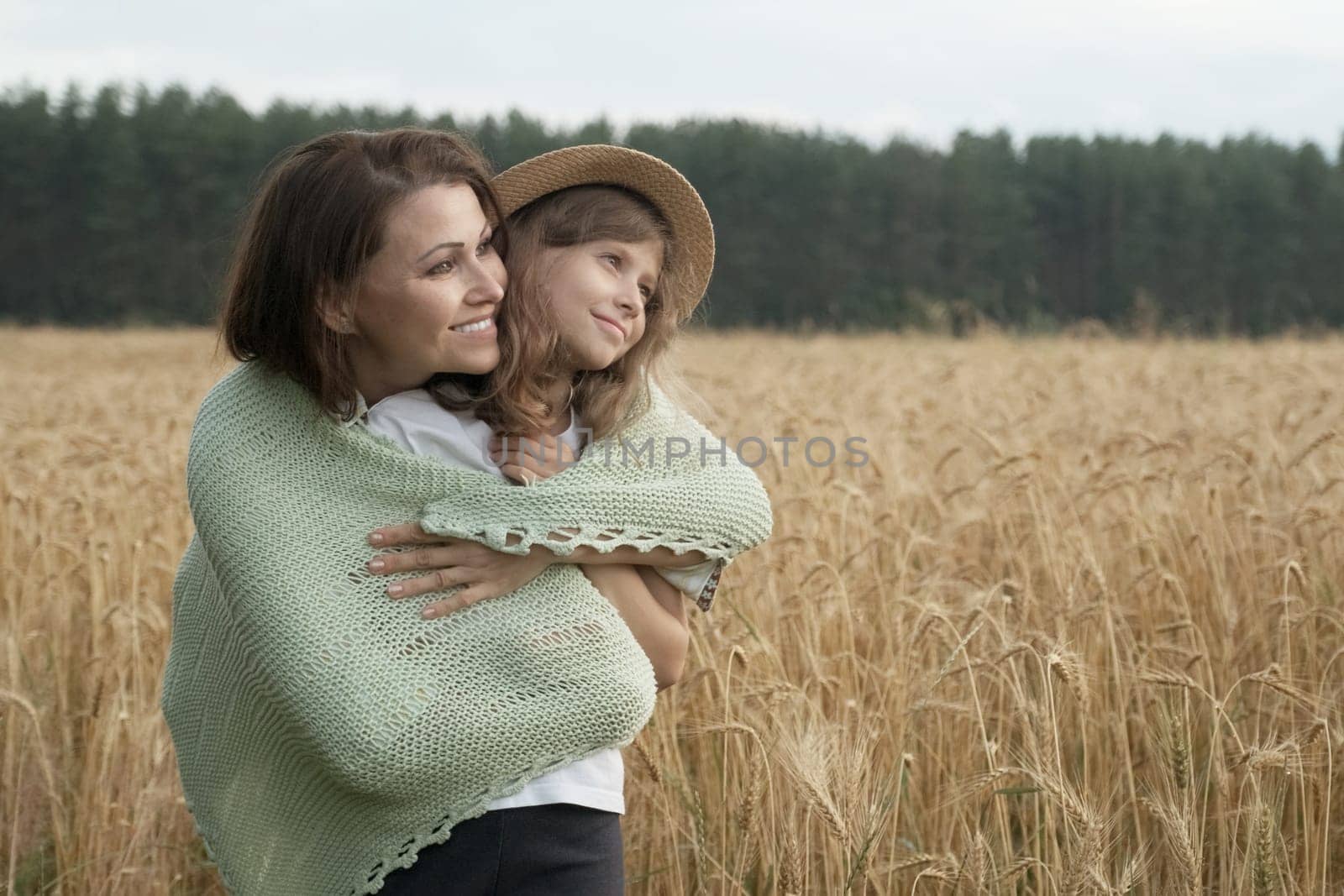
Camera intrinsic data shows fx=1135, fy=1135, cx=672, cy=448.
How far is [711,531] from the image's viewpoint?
5.18ft

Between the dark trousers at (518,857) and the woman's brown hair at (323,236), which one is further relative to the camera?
the woman's brown hair at (323,236)

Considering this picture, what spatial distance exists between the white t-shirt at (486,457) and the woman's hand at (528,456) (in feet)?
0.05

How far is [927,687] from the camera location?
7.25 feet

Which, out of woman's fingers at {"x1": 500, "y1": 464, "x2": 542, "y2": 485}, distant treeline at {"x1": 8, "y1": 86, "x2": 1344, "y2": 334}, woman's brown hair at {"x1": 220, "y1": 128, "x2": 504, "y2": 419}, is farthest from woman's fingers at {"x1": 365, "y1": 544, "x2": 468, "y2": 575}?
distant treeline at {"x1": 8, "y1": 86, "x2": 1344, "y2": 334}

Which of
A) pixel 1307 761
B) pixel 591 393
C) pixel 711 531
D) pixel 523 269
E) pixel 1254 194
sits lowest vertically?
pixel 1307 761

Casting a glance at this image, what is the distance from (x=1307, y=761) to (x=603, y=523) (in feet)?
4.25

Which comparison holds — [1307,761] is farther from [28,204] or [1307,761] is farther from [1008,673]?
[28,204]

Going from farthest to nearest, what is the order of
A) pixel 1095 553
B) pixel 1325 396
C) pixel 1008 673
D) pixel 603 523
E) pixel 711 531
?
pixel 1325 396 → pixel 1095 553 → pixel 1008 673 → pixel 711 531 → pixel 603 523

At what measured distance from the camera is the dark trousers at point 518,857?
1.36 m

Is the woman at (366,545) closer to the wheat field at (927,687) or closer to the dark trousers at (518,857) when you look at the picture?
the dark trousers at (518,857)

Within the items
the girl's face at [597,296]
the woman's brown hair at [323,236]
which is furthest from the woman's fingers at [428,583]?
the girl's face at [597,296]

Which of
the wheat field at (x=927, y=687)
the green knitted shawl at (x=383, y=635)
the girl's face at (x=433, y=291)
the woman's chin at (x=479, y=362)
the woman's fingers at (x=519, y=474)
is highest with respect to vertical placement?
the girl's face at (x=433, y=291)

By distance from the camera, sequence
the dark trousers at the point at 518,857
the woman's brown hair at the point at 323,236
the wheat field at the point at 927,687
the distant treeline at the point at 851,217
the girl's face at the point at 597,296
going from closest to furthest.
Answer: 1. the dark trousers at the point at 518,857
2. the woman's brown hair at the point at 323,236
3. the girl's face at the point at 597,296
4. the wheat field at the point at 927,687
5. the distant treeline at the point at 851,217

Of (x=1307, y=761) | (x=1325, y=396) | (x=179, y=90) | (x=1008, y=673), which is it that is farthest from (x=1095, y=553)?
(x=179, y=90)
